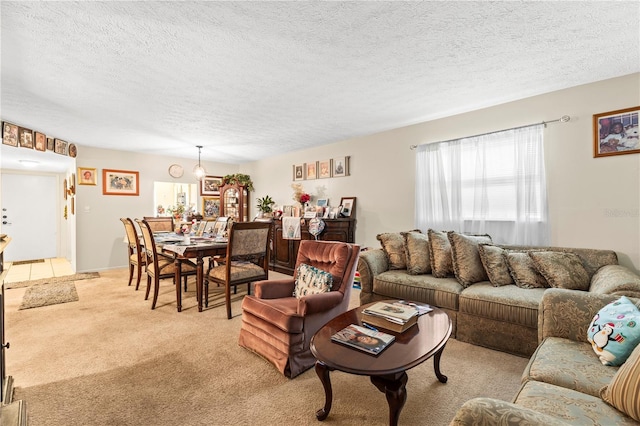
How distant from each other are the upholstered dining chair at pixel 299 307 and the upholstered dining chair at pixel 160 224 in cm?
345

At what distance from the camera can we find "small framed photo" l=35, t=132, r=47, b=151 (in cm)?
438

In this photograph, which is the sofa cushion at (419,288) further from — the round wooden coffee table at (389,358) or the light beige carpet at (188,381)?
the round wooden coffee table at (389,358)

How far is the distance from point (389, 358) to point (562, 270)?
2063 mm

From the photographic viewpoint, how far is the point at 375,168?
4613 mm

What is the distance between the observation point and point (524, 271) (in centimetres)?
267

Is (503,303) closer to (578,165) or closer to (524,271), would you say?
(524,271)

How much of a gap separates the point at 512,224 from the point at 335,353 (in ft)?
9.24

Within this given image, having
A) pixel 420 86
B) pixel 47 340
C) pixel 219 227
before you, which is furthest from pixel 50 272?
pixel 420 86

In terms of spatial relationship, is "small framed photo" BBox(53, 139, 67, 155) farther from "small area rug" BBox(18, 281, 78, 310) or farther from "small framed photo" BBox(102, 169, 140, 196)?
"small area rug" BBox(18, 281, 78, 310)

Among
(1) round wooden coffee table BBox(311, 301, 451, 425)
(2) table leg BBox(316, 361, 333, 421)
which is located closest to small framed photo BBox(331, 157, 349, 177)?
(1) round wooden coffee table BBox(311, 301, 451, 425)

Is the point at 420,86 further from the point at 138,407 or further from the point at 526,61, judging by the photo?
the point at 138,407

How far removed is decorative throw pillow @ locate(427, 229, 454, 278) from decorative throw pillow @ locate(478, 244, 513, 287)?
11.9 inches

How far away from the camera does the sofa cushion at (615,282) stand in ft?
6.15

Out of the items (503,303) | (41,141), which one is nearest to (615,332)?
(503,303)
